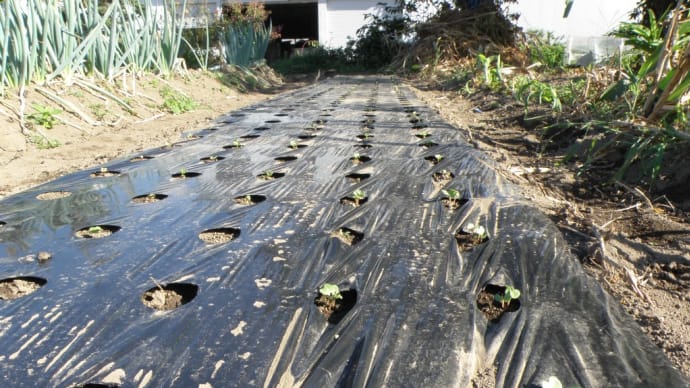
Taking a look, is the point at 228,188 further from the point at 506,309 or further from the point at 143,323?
the point at 506,309

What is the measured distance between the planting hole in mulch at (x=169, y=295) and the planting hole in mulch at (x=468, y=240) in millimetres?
855

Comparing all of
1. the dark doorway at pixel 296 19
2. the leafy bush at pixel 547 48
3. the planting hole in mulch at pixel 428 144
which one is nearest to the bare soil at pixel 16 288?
the planting hole in mulch at pixel 428 144

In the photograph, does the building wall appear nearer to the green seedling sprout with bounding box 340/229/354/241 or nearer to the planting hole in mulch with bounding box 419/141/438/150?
the planting hole in mulch with bounding box 419/141/438/150

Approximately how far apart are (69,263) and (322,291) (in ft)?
2.92

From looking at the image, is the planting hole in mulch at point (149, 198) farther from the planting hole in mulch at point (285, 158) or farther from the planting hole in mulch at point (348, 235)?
the planting hole in mulch at point (348, 235)

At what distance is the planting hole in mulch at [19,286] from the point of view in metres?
1.30

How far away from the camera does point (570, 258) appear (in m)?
1.37

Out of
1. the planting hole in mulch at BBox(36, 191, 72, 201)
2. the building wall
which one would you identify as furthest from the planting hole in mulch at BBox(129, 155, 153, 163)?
the building wall

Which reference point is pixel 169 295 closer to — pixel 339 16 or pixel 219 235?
pixel 219 235

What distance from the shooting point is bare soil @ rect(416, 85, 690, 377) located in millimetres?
1204

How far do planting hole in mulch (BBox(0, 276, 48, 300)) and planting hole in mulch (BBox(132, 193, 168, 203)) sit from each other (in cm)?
71

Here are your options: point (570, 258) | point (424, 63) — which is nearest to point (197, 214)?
point (570, 258)

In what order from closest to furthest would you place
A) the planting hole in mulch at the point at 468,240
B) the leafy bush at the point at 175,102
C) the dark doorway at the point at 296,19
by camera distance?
the planting hole in mulch at the point at 468,240, the leafy bush at the point at 175,102, the dark doorway at the point at 296,19

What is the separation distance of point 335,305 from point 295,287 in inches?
5.4
